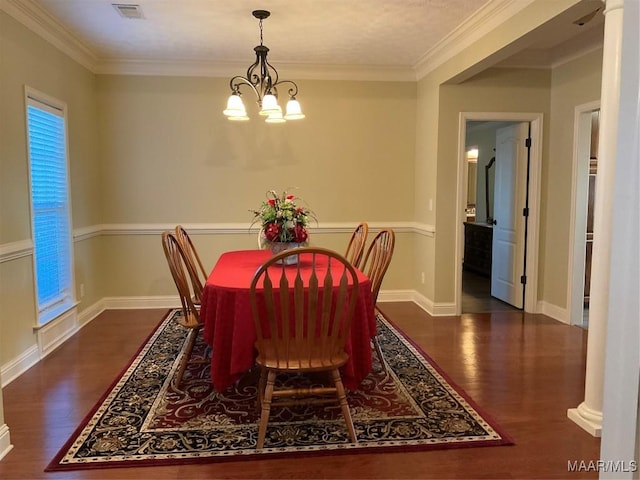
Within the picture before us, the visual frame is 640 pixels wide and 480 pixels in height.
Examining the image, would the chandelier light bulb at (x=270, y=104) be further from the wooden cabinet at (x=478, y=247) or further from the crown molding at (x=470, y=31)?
the wooden cabinet at (x=478, y=247)

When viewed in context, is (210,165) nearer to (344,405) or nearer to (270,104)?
(270,104)

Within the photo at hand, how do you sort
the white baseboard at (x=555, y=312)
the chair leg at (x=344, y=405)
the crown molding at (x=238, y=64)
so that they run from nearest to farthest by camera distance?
the chair leg at (x=344, y=405), the crown molding at (x=238, y=64), the white baseboard at (x=555, y=312)

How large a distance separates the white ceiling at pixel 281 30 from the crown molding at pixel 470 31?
1cm

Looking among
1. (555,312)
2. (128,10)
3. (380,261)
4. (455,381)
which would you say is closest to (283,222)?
(380,261)

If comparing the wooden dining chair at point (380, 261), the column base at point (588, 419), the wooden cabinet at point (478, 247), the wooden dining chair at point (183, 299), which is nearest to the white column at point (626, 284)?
the column base at point (588, 419)

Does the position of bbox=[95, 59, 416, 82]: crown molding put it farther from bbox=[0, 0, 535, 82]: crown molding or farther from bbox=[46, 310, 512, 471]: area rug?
bbox=[46, 310, 512, 471]: area rug

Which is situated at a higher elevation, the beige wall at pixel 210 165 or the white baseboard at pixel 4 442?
the beige wall at pixel 210 165

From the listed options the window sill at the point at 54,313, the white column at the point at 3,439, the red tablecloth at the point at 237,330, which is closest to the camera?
the white column at the point at 3,439

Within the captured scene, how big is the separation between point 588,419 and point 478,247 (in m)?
4.61

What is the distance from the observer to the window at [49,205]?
3.56m

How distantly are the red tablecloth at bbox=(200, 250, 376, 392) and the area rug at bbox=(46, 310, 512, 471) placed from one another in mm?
242

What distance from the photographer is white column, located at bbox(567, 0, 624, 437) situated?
2.25 meters

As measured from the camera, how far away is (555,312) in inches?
184

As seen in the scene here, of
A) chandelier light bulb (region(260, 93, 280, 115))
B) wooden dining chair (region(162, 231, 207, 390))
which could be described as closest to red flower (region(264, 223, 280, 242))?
wooden dining chair (region(162, 231, 207, 390))
